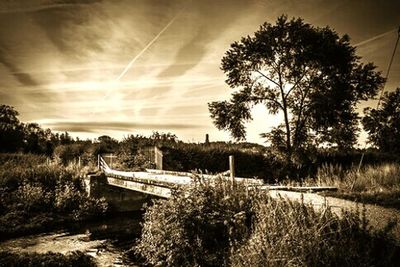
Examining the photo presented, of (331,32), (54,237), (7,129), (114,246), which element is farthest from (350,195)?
(7,129)

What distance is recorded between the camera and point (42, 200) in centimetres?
1717

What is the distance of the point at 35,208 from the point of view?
54.3 feet

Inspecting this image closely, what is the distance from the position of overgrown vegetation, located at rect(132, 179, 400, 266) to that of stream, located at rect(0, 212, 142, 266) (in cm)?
125

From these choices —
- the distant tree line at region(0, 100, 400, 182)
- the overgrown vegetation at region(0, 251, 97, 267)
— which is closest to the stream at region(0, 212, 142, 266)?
the overgrown vegetation at region(0, 251, 97, 267)

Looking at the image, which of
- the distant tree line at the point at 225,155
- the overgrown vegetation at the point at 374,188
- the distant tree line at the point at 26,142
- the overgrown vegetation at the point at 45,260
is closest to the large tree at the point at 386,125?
the distant tree line at the point at 225,155

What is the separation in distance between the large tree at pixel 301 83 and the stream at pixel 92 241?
37.0ft

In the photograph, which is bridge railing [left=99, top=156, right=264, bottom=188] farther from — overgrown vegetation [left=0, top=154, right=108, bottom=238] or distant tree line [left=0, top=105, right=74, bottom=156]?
distant tree line [left=0, top=105, right=74, bottom=156]

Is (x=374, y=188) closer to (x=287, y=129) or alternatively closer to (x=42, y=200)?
(x=287, y=129)

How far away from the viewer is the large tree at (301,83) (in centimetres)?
2045

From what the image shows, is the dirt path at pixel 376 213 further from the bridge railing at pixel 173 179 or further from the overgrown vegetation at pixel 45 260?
the overgrown vegetation at pixel 45 260

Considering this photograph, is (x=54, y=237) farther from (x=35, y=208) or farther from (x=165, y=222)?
(x=165, y=222)

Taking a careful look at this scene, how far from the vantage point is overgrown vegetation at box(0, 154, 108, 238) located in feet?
48.6

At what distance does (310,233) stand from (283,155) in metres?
16.8

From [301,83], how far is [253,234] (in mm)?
17677
